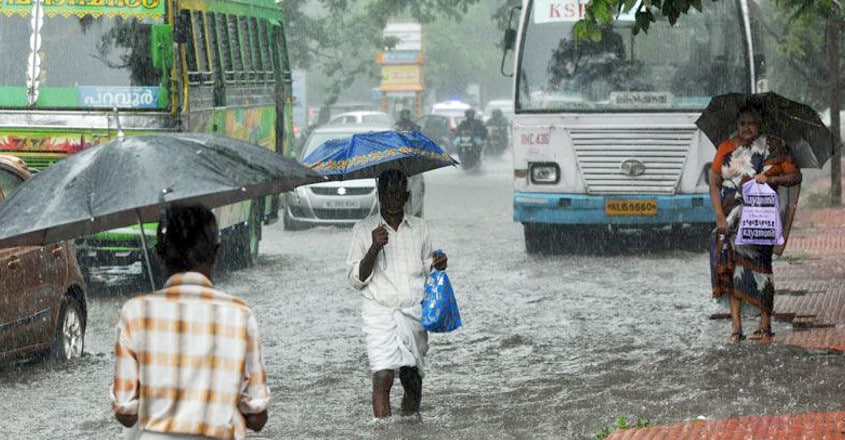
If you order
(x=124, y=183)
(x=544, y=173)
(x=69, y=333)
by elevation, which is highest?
(x=124, y=183)

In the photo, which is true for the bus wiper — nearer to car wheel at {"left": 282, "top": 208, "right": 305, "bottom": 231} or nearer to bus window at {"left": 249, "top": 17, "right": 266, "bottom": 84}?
bus window at {"left": 249, "top": 17, "right": 266, "bottom": 84}

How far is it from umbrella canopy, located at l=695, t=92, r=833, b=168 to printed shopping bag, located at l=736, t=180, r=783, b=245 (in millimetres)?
477

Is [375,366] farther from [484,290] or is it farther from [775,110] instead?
[484,290]

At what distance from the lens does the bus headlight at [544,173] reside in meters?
17.8

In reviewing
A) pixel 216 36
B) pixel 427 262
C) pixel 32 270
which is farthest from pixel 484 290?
pixel 427 262

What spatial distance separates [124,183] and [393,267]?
3.37 metres

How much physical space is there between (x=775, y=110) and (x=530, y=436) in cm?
379

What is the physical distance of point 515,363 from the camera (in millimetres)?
11258

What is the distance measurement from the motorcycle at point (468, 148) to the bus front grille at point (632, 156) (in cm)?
2734

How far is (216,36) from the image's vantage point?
17.5 metres

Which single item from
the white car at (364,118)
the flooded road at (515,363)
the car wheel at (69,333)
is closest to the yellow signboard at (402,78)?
the white car at (364,118)

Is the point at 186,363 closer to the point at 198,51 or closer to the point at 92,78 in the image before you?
the point at 92,78

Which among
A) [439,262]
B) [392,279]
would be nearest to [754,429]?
[439,262]

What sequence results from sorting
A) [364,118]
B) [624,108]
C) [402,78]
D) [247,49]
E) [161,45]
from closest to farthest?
[161,45] < [624,108] < [247,49] < [364,118] < [402,78]
